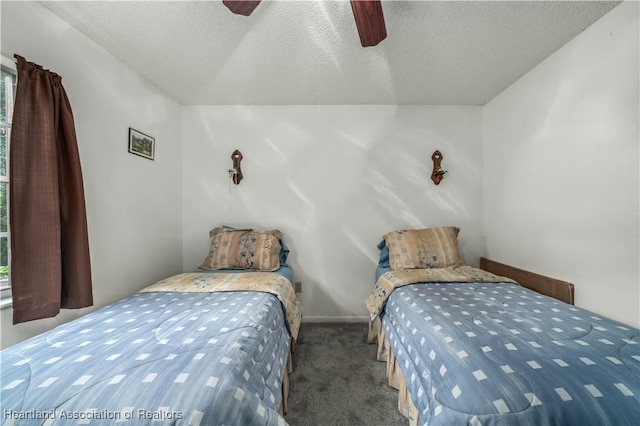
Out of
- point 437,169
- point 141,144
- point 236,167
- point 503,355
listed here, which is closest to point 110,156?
point 141,144

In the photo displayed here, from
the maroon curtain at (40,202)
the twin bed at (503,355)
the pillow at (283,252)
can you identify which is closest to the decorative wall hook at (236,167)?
the pillow at (283,252)

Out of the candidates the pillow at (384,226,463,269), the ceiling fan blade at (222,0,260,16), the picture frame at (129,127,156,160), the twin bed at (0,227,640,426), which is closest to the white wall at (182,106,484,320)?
the pillow at (384,226,463,269)

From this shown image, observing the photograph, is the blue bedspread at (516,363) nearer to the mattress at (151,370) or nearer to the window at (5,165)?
the mattress at (151,370)

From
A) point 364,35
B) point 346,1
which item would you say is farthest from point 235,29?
point 364,35

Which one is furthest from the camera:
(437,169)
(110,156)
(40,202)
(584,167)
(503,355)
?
(437,169)

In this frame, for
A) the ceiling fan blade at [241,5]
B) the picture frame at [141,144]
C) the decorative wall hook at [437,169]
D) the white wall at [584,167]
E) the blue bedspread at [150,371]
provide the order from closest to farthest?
the blue bedspread at [150,371], the ceiling fan blade at [241,5], the white wall at [584,167], the picture frame at [141,144], the decorative wall hook at [437,169]

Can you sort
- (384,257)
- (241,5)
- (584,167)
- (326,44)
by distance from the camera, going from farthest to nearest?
(384,257), (326,44), (584,167), (241,5)

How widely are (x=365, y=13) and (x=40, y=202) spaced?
1873 millimetres

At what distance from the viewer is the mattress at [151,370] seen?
27.3 inches

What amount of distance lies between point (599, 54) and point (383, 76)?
1.32m

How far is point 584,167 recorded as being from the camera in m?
1.60

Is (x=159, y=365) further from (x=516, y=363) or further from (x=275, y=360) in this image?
(x=516, y=363)

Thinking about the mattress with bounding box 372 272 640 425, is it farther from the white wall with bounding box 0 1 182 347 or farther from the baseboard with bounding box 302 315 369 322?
the white wall with bounding box 0 1 182 347

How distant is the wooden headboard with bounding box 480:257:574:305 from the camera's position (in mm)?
1687
